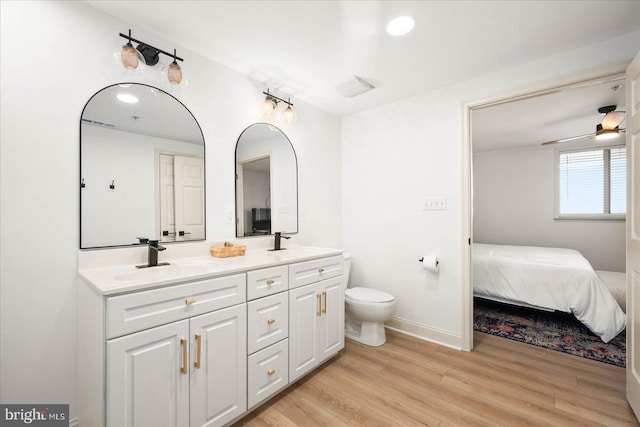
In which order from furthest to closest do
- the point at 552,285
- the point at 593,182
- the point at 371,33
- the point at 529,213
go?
the point at 529,213 < the point at 593,182 < the point at 552,285 < the point at 371,33

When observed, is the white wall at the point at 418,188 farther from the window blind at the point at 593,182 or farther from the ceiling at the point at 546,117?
the window blind at the point at 593,182

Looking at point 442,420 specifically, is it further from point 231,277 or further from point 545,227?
point 545,227

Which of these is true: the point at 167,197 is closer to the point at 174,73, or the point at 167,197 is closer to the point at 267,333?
the point at 174,73

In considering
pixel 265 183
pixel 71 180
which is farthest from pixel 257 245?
pixel 71 180

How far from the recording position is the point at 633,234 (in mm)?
1600

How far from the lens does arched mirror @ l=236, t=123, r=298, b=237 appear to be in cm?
224

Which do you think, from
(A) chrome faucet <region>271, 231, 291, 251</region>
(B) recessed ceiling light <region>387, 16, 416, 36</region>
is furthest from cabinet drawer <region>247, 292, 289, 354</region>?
(B) recessed ceiling light <region>387, 16, 416, 36</region>

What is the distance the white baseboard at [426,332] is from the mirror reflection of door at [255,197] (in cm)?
159

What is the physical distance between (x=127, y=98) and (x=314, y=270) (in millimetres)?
1619

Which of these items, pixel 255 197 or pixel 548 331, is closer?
pixel 255 197

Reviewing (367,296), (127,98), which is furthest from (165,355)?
(367,296)

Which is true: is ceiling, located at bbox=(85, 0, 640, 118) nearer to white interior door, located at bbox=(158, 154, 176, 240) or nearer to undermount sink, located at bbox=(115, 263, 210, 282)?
white interior door, located at bbox=(158, 154, 176, 240)

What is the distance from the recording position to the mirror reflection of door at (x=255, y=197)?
224 centimetres

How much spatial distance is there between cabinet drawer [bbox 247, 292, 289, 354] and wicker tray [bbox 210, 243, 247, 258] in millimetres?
472
